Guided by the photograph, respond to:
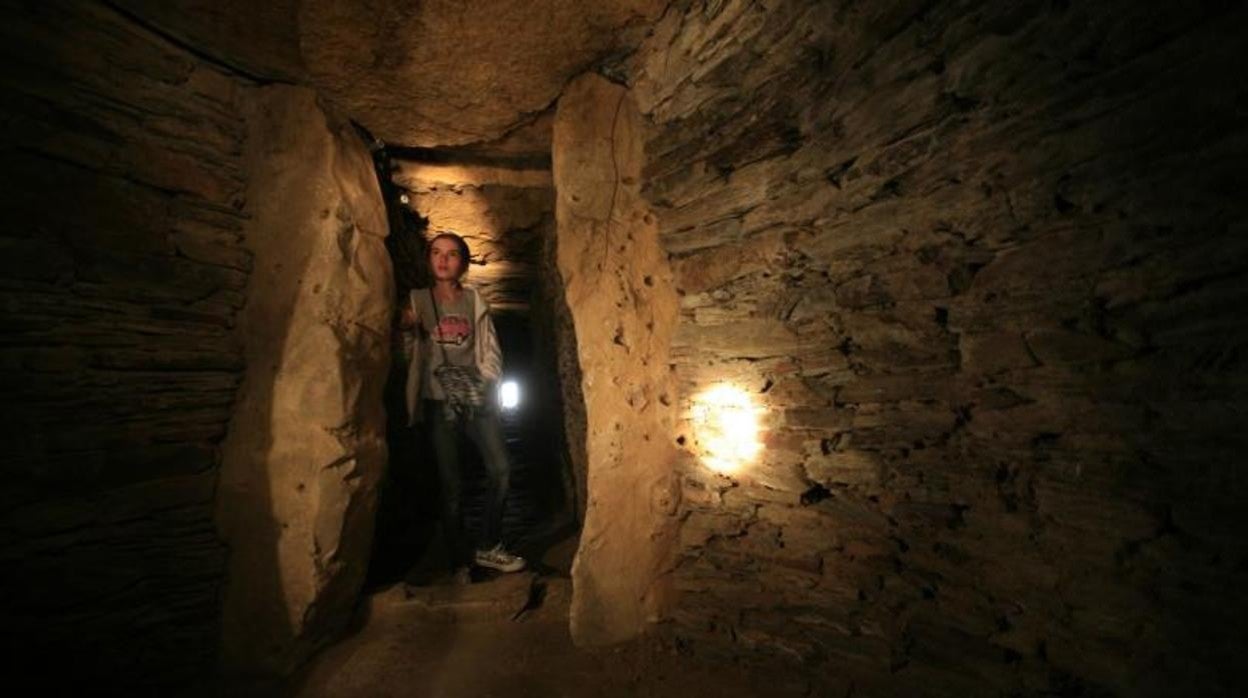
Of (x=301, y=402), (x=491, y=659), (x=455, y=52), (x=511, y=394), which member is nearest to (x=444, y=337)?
(x=301, y=402)

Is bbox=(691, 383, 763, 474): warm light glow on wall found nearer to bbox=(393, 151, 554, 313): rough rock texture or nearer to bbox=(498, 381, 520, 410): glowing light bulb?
bbox=(393, 151, 554, 313): rough rock texture

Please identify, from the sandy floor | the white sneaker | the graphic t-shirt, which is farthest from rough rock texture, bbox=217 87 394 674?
the white sneaker

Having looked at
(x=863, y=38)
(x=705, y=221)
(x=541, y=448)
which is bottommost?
(x=541, y=448)

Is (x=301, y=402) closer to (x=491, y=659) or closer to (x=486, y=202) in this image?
(x=491, y=659)

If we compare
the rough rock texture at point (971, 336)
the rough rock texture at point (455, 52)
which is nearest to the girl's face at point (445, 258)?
the rough rock texture at point (455, 52)

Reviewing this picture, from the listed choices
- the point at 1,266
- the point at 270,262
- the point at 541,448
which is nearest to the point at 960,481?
the point at 270,262

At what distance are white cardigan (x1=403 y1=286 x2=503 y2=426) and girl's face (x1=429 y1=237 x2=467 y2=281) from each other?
6.1 inches

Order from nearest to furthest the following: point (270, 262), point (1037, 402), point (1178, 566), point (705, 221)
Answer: point (1178, 566)
point (1037, 402)
point (705, 221)
point (270, 262)

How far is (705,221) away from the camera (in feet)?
9.00

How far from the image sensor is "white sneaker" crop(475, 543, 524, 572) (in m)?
3.69

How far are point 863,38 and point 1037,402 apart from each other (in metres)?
1.47

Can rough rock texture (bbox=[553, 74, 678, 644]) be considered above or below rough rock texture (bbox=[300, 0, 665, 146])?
below

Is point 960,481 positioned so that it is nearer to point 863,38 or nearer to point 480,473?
point 863,38

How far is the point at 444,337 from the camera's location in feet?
11.9
